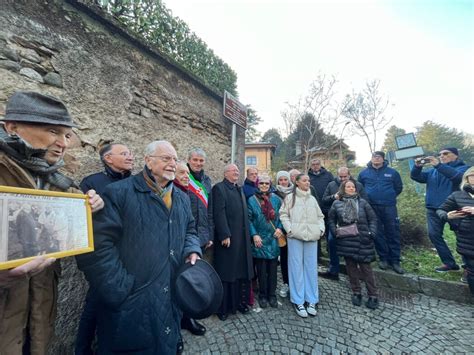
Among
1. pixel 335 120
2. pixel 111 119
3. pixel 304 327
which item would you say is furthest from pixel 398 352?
pixel 335 120

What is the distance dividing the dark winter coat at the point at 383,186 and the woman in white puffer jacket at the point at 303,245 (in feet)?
5.10

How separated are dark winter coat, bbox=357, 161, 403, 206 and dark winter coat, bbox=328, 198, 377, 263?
0.89 metres

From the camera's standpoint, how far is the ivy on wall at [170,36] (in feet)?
10.7

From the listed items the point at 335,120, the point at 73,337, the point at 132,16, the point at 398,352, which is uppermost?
the point at 335,120

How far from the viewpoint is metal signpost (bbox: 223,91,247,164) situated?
4.95m

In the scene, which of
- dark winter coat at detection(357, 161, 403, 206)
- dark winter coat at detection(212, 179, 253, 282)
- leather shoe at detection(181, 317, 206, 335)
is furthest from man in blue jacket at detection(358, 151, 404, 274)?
leather shoe at detection(181, 317, 206, 335)

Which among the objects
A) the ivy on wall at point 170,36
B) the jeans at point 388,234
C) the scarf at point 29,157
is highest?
the ivy on wall at point 170,36

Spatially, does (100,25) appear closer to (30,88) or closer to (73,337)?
(30,88)

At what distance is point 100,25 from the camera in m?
2.76

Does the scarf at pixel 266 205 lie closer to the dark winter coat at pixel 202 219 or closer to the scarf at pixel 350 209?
the dark winter coat at pixel 202 219


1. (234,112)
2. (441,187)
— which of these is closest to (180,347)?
(234,112)

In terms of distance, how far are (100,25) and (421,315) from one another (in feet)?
19.3

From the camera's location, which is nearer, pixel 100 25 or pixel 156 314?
pixel 156 314

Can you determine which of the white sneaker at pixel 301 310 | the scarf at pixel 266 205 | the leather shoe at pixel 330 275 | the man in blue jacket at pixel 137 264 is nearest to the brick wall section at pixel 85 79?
the man in blue jacket at pixel 137 264
